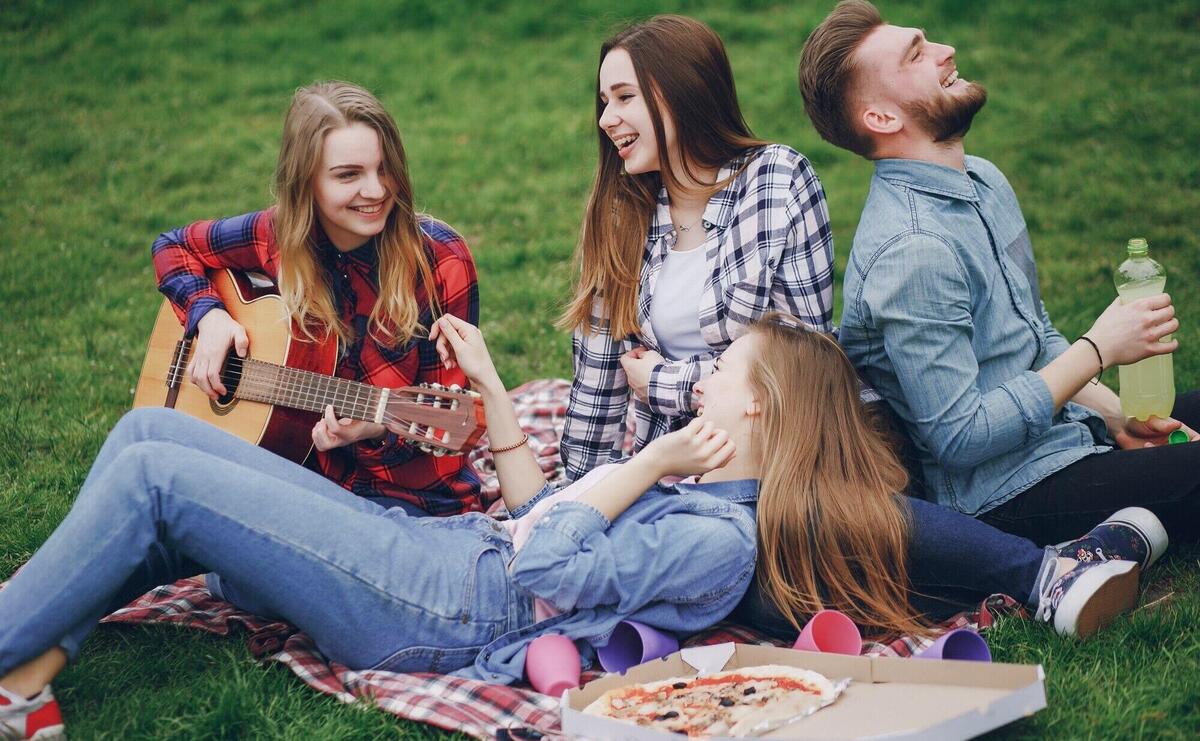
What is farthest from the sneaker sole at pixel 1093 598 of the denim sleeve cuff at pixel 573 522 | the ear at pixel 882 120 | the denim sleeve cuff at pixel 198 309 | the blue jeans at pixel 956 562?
the denim sleeve cuff at pixel 198 309

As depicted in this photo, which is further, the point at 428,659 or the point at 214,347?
the point at 214,347

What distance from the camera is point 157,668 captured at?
344cm

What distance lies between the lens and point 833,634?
3328 mm

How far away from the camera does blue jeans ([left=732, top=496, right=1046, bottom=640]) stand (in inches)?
139

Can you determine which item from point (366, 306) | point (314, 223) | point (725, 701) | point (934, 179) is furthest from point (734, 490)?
point (314, 223)

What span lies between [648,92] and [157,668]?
2.40m

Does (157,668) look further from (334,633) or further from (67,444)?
(67,444)

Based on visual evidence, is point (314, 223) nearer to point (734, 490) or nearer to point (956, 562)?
point (734, 490)

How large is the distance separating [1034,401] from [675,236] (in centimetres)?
138

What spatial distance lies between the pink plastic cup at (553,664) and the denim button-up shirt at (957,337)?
52.0 inches

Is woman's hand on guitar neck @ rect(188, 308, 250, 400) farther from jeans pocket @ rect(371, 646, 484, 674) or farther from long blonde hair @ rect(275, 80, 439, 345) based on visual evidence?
jeans pocket @ rect(371, 646, 484, 674)

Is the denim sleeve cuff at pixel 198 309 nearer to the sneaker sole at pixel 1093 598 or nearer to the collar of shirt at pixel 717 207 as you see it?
the collar of shirt at pixel 717 207

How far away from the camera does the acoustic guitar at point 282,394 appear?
12.8ft

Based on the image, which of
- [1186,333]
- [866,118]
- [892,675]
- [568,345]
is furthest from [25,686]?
[1186,333]
